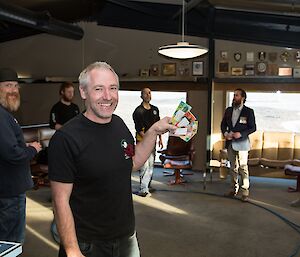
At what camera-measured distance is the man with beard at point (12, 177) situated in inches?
95.4

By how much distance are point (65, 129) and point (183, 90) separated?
6.17 metres

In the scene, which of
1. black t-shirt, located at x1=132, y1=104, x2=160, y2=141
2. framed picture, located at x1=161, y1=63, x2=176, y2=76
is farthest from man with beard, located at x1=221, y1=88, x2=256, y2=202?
framed picture, located at x1=161, y1=63, x2=176, y2=76

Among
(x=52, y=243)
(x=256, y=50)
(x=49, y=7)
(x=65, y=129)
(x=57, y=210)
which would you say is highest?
(x=49, y=7)

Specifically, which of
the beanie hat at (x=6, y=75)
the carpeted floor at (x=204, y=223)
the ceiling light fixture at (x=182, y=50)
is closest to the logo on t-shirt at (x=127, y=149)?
the beanie hat at (x=6, y=75)

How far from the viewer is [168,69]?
7801 millimetres

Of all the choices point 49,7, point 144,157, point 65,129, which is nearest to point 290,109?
point 49,7

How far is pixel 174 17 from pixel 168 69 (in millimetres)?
1027

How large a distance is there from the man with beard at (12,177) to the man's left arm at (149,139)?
0.85m

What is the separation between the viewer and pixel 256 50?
719 centimetres

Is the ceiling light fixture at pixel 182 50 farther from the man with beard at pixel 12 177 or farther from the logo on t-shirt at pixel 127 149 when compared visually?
the logo on t-shirt at pixel 127 149

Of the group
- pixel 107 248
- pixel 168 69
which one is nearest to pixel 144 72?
pixel 168 69

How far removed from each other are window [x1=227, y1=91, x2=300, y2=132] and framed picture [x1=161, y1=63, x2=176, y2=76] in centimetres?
123

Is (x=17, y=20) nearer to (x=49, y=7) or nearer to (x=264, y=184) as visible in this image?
(x=49, y=7)

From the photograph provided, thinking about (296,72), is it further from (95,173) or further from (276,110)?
(95,173)
